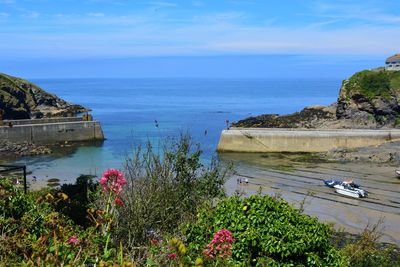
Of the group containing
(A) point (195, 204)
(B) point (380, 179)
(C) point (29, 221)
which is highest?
(C) point (29, 221)

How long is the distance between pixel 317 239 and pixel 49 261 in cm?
498

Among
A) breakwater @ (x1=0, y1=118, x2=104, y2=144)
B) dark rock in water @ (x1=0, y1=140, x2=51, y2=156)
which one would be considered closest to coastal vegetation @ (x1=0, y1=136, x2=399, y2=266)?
dark rock in water @ (x1=0, y1=140, x2=51, y2=156)

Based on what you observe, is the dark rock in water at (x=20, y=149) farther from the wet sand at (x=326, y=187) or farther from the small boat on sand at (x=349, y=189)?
the small boat on sand at (x=349, y=189)

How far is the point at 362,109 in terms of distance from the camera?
6694 cm

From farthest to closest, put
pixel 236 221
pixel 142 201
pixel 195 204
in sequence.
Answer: pixel 195 204, pixel 142 201, pixel 236 221

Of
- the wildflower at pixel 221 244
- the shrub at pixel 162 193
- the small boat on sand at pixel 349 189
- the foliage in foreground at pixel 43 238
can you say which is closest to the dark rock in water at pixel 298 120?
the small boat on sand at pixel 349 189

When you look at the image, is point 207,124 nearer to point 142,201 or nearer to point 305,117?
point 305,117

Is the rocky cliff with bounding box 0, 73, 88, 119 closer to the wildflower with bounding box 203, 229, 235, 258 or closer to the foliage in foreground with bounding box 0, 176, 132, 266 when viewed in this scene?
the foliage in foreground with bounding box 0, 176, 132, 266

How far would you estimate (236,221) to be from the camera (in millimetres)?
7926

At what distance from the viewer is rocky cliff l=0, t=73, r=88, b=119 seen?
67062 millimetres

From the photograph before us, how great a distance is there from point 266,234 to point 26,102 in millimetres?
73352

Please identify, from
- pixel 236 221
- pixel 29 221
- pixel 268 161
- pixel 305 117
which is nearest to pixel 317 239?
pixel 236 221

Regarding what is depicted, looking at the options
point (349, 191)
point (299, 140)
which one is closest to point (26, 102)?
point (299, 140)

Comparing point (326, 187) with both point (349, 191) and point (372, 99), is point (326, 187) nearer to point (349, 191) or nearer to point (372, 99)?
point (349, 191)
